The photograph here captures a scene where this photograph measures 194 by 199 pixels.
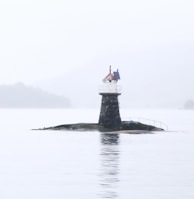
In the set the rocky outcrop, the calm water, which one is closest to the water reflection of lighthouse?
the calm water

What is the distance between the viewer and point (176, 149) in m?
85.4

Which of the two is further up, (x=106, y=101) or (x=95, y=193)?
(x=106, y=101)

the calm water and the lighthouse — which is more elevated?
the lighthouse

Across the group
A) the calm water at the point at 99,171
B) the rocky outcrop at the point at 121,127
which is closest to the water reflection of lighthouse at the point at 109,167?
the calm water at the point at 99,171

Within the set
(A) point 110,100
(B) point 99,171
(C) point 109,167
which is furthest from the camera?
(A) point 110,100

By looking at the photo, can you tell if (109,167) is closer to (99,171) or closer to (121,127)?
(99,171)

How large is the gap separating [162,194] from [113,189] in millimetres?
3551

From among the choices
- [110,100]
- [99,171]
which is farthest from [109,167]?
[110,100]

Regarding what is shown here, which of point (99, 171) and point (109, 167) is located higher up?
point (109, 167)

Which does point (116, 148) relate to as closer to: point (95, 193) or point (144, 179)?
point (144, 179)

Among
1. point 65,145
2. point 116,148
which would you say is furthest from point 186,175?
point 65,145

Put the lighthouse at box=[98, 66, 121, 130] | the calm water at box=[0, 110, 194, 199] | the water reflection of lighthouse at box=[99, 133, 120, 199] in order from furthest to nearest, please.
A: the lighthouse at box=[98, 66, 121, 130]
the water reflection of lighthouse at box=[99, 133, 120, 199]
the calm water at box=[0, 110, 194, 199]

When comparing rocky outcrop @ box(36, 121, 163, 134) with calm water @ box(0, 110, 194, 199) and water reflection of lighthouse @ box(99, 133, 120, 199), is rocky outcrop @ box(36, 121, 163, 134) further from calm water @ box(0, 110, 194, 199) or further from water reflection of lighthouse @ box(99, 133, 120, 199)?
calm water @ box(0, 110, 194, 199)

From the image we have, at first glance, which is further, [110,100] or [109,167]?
[110,100]
